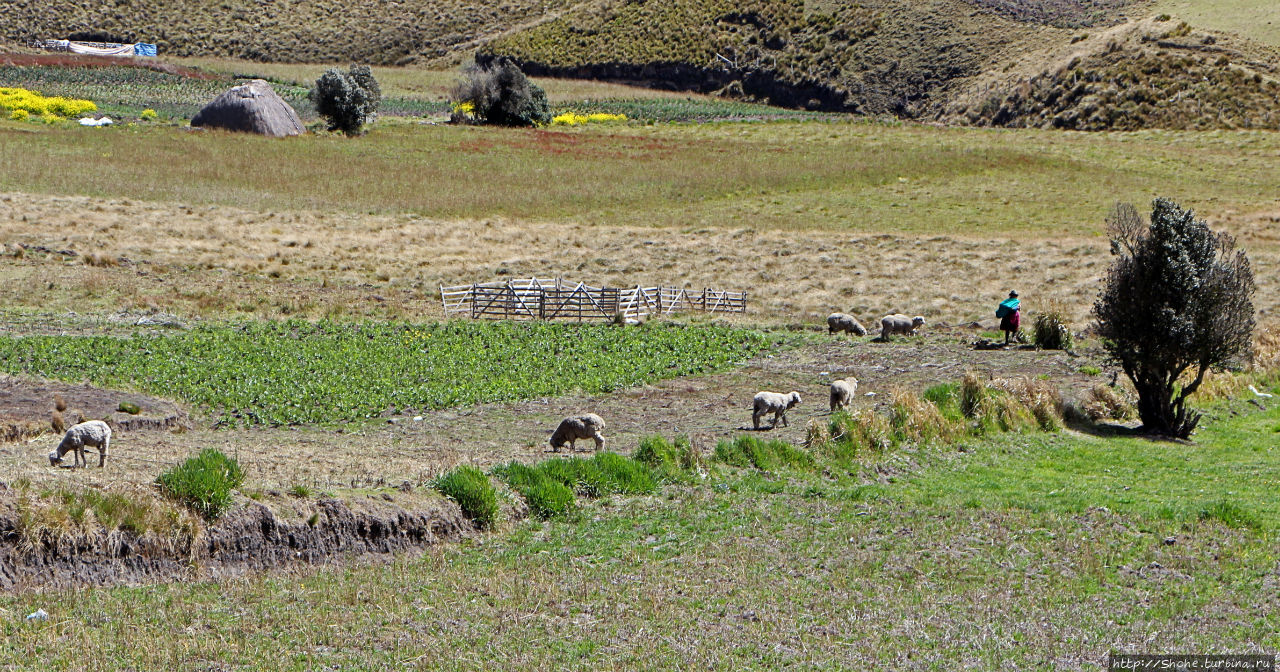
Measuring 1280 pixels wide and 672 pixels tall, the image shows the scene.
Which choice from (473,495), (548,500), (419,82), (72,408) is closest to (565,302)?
(72,408)

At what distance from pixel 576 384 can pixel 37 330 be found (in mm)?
15131

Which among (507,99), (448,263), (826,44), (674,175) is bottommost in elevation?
(448,263)

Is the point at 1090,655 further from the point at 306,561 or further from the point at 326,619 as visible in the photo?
the point at 306,561

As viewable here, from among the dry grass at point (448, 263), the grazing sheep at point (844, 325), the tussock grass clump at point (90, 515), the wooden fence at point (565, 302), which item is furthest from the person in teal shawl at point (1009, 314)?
the tussock grass clump at point (90, 515)

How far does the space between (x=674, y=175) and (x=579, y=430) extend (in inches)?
2041

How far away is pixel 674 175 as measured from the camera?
2771 inches

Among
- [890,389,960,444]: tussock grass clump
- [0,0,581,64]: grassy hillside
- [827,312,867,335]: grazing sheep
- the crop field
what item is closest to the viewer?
the crop field

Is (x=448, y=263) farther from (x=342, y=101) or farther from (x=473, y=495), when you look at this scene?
(x=342, y=101)

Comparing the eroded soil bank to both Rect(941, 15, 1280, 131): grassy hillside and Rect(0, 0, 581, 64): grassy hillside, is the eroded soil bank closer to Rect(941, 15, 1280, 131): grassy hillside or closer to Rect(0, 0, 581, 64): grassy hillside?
Rect(941, 15, 1280, 131): grassy hillside

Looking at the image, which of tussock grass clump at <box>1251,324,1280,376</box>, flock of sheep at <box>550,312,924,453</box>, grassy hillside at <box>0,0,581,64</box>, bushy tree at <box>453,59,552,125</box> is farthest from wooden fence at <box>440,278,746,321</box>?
grassy hillside at <box>0,0,581,64</box>

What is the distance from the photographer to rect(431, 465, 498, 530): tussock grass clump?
1533 cm

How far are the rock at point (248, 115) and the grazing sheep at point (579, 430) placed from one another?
6170 cm

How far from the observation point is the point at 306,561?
13719 mm

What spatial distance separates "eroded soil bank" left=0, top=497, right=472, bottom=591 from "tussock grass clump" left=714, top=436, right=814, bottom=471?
5.36 meters
